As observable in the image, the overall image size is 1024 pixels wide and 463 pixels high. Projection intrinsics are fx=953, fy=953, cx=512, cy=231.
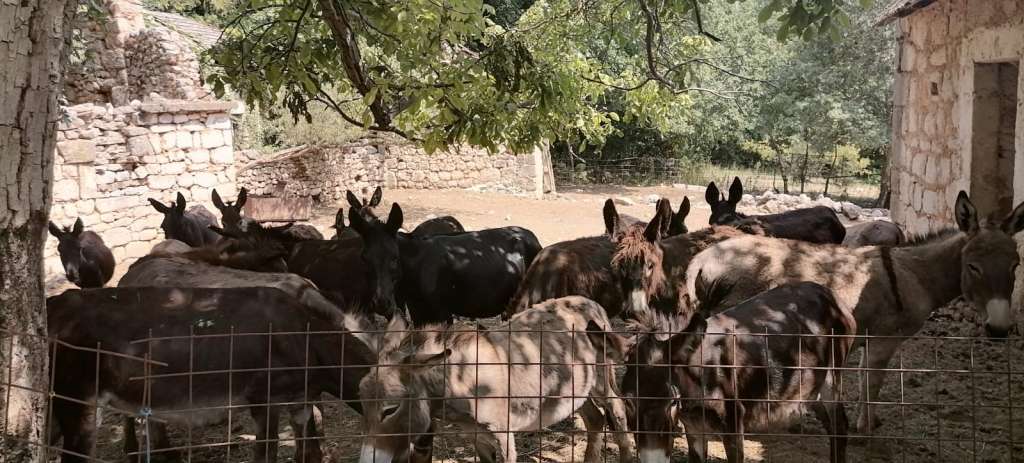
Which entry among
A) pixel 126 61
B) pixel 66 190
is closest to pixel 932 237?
pixel 66 190

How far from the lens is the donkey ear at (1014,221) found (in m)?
6.64

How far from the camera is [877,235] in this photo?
34.0ft

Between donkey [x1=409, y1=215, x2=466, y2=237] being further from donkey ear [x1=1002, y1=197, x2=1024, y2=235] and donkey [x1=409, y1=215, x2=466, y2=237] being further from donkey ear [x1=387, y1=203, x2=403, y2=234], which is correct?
donkey ear [x1=1002, y1=197, x2=1024, y2=235]

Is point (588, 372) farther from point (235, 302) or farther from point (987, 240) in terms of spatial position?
point (987, 240)

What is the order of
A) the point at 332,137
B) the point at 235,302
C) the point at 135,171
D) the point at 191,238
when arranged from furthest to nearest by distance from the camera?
the point at 332,137
the point at 135,171
the point at 191,238
the point at 235,302

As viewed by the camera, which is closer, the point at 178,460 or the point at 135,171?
the point at 178,460

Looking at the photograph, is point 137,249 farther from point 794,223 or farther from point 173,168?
point 794,223

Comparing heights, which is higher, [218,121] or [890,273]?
[218,121]

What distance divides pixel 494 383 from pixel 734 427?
1.43m

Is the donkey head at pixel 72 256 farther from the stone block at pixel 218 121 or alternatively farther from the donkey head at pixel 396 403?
the donkey head at pixel 396 403

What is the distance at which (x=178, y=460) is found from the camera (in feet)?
22.2

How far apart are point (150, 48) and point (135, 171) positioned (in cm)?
592

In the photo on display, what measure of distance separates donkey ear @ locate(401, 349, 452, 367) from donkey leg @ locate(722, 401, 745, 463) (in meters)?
1.67

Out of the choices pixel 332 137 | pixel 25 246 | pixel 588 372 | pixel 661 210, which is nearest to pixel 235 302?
pixel 25 246
